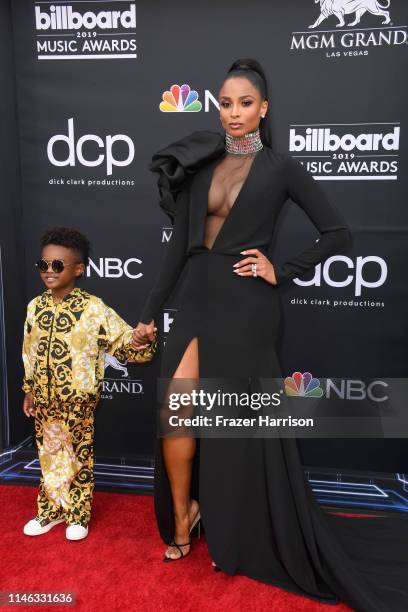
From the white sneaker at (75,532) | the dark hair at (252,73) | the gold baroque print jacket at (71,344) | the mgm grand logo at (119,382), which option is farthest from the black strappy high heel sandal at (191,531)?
the dark hair at (252,73)

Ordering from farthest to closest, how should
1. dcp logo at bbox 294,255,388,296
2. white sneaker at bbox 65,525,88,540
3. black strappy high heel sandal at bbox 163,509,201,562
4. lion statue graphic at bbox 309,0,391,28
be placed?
dcp logo at bbox 294,255,388,296 → lion statue graphic at bbox 309,0,391,28 → white sneaker at bbox 65,525,88,540 → black strappy high heel sandal at bbox 163,509,201,562

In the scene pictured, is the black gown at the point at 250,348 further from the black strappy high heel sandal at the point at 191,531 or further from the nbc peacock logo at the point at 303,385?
the nbc peacock logo at the point at 303,385

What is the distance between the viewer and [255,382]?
2348 mm

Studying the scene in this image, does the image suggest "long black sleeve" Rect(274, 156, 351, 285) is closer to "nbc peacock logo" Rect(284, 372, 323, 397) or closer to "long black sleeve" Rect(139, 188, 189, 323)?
"long black sleeve" Rect(139, 188, 189, 323)

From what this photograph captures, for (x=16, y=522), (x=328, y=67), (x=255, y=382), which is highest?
(x=328, y=67)

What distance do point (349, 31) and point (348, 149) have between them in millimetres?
591

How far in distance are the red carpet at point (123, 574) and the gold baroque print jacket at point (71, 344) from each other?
2.14ft

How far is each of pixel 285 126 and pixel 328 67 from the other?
0.36 metres

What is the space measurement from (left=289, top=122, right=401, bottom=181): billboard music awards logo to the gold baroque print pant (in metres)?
1.74

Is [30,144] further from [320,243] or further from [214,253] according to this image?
[320,243]

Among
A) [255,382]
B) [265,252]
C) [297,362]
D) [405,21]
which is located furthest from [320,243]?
[405,21]

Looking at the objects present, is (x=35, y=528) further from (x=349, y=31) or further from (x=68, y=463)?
(x=349, y=31)

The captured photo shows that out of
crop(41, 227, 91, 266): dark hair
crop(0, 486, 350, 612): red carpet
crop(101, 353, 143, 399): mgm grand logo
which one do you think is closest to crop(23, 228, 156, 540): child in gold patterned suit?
crop(41, 227, 91, 266): dark hair

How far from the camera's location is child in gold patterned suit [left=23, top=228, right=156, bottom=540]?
2607mm
